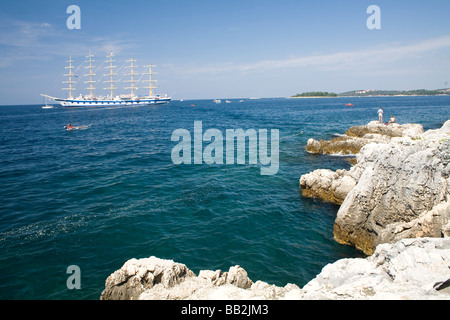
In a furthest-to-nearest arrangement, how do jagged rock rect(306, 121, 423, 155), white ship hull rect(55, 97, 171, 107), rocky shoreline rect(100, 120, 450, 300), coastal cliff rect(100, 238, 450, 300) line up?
1. white ship hull rect(55, 97, 171, 107)
2. jagged rock rect(306, 121, 423, 155)
3. rocky shoreline rect(100, 120, 450, 300)
4. coastal cliff rect(100, 238, 450, 300)

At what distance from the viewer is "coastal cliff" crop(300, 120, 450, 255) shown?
1083 centimetres

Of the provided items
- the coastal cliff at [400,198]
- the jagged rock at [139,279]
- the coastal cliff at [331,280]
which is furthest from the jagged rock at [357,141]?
the jagged rock at [139,279]

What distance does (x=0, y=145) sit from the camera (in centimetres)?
3831

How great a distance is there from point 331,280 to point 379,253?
200 cm

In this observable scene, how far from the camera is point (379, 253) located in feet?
27.7

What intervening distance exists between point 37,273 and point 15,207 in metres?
8.49

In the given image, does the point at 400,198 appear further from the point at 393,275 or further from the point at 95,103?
the point at 95,103

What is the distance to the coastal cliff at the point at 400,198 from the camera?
35.5 feet

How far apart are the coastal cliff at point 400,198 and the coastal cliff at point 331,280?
3308mm

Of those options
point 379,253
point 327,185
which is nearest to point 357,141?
point 327,185

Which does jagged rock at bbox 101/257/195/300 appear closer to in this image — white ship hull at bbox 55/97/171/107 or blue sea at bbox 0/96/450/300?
blue sea at bbox 0/96/450/300

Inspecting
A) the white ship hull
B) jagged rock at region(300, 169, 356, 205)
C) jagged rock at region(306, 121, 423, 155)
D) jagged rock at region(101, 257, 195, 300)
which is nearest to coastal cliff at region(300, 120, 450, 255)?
jagged rock at region(300, 169, 356, 205)

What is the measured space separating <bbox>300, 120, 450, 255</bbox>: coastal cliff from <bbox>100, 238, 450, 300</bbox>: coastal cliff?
10.9 feet
